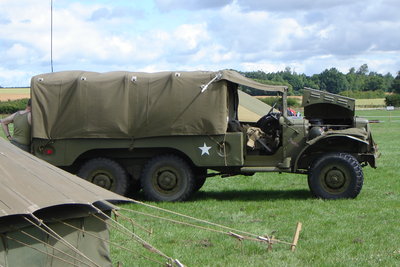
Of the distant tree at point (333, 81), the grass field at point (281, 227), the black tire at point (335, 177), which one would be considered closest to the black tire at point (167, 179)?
the grass field at point (281, 227)

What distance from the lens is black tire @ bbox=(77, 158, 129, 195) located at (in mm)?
11961

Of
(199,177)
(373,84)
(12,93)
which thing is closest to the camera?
(199,177)

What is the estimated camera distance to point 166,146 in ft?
38.8

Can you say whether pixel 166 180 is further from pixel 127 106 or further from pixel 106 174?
pixel 127 106

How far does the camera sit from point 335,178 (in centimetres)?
1167

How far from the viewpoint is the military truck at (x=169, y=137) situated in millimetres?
11656

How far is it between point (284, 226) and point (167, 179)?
2966 millimetres

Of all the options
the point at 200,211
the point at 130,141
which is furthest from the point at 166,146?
the point at 200,211

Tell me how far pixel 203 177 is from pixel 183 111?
1.50 metres

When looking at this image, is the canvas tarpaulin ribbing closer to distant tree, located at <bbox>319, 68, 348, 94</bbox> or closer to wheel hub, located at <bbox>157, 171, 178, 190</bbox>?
wheel hub, located at <bbox>157, 171, 178, 190</bbox>

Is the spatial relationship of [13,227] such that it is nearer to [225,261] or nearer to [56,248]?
[56,248]

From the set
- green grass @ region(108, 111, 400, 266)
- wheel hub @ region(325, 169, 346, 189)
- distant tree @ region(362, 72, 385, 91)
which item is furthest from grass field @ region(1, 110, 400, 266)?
distant tree @ region(362, 72, 385, 91)

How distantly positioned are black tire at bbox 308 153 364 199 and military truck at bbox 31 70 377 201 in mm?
17

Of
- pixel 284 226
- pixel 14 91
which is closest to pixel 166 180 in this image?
pixel 284 226
